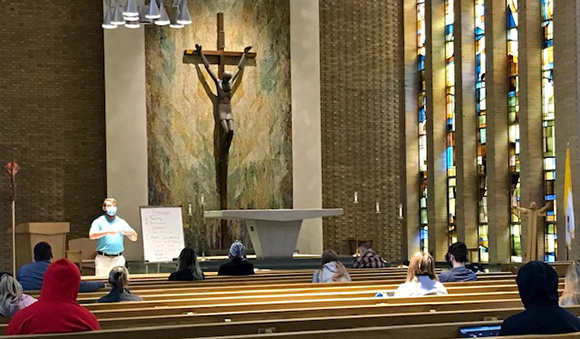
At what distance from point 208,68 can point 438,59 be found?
5191 mm

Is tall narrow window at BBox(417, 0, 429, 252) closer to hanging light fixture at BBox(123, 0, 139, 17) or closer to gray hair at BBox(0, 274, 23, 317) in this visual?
hanging light fixture at BBox(123, 0, 139, 17)

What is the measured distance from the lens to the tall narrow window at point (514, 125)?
16.8 m

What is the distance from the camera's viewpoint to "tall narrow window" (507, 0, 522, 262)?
16812 millimetres

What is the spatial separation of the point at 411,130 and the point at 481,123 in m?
1.59

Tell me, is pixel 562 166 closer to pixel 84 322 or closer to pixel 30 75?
pixel 30 75

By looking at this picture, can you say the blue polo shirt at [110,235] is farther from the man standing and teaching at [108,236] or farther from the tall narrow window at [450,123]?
the tall narrow window at [450,123]

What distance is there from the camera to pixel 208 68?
595 inches

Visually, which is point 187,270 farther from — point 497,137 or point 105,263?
point 497,137

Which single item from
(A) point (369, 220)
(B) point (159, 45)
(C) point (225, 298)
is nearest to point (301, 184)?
(A) point (369, 220)

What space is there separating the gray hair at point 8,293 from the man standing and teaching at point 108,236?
5.11m

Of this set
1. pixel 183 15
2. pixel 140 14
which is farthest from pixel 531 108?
pixel 140 14

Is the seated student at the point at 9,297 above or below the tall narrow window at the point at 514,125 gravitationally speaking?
below

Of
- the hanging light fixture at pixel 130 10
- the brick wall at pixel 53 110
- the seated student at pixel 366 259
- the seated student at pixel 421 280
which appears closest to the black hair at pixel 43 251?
the seated student at pixel 421 280

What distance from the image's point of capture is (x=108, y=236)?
33.9ft
